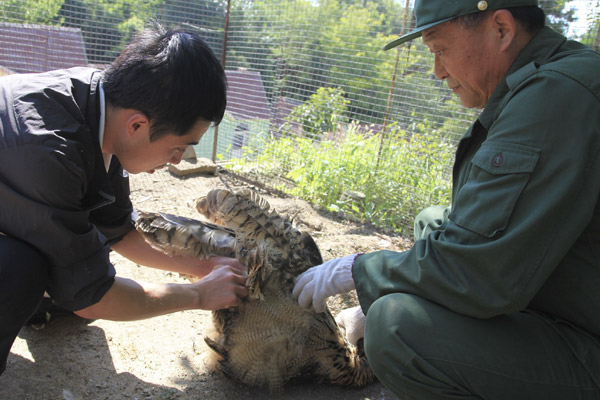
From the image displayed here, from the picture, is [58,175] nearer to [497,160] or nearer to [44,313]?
[44,313]

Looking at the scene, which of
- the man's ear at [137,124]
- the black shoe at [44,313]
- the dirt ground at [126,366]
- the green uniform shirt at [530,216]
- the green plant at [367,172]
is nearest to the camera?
the green uniform shirt at [530,216]

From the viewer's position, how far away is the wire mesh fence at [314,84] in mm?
5441

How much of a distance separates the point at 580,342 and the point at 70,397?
230 cm

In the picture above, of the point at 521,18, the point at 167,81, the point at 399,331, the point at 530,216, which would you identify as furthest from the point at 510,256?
the point at 167,81

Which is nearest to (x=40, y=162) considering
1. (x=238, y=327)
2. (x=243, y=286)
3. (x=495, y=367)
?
(x=243, y=286)

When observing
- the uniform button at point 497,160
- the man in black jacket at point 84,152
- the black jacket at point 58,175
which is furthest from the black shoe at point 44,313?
the uniform button at point 497,160

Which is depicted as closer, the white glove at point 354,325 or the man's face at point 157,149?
the man's face at point 157,149

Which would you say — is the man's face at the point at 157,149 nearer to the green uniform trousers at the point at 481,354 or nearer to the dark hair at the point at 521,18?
the green uniform trousers at the point at 481,354

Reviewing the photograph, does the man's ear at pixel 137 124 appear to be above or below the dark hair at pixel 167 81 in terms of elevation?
below

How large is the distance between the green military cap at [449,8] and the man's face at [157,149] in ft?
3.67

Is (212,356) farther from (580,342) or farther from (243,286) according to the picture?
(580,342)

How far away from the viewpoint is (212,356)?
2461 millimetres

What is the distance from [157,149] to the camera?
1.96 meters

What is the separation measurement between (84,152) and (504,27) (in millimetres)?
1879
